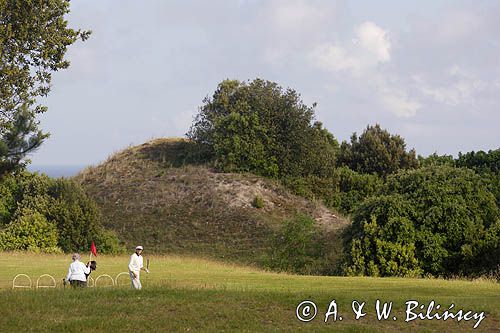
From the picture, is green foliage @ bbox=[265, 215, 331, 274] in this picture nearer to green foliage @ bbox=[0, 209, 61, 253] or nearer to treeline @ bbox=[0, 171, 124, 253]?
treeline @ bbox=[0, 171, 124, 253]

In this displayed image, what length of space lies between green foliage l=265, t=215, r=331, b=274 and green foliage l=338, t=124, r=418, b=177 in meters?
33.9

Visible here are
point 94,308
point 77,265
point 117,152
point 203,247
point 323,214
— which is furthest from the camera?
point 117,152

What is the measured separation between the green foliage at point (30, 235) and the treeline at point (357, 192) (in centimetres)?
1841

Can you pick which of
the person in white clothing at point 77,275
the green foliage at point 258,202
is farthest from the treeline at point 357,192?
the person in white clothing at point 77,275

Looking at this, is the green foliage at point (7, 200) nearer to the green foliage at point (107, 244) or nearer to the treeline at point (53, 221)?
the treeline at point (53, 221)

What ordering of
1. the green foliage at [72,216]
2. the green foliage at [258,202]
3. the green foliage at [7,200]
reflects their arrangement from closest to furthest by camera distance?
the green foliage at [72,216], the green foliage at [7,200], the green foliage at [258,202]

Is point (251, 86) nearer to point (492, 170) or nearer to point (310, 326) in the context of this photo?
point (492, 170)

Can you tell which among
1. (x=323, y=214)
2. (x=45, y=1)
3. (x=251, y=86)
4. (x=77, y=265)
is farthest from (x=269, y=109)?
(x=77, y=265)

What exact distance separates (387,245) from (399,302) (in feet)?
66.2

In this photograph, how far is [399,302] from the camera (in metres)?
21.8

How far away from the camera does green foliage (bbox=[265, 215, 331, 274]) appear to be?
1925 inches

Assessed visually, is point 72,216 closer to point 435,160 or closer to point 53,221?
point 53,221

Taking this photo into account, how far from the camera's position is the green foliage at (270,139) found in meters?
69.6

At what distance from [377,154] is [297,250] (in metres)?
37.8
